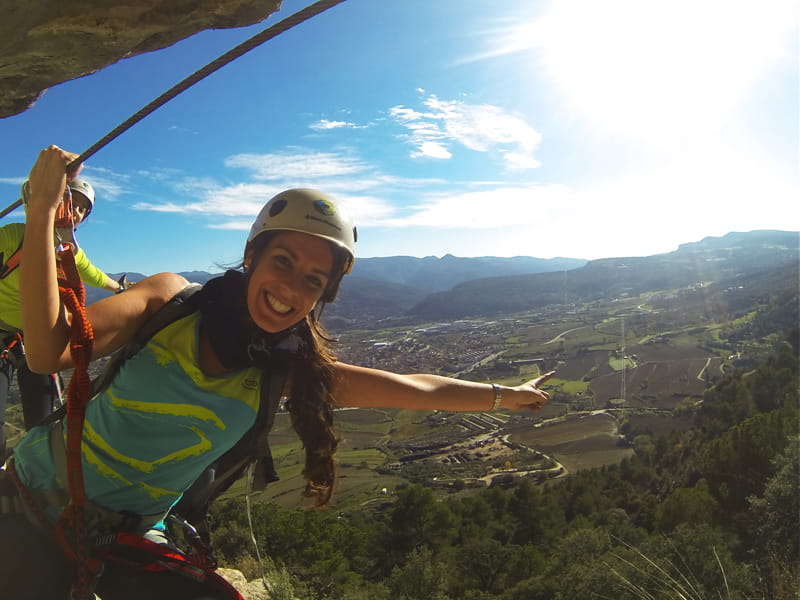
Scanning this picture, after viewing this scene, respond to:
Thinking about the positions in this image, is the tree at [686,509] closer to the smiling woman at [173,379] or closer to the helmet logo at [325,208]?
the smiling woman at [173,379]

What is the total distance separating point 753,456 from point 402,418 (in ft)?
177

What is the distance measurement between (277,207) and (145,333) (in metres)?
0.71

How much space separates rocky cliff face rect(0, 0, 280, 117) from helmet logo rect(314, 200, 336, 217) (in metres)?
3.36

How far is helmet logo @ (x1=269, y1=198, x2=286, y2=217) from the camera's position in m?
1.84

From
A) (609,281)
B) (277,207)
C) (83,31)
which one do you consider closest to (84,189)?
(277,207)

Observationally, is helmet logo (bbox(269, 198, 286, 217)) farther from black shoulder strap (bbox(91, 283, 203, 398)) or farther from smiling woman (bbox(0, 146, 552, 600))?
black shoulder strap (bbox(91, 283, 203, 398))

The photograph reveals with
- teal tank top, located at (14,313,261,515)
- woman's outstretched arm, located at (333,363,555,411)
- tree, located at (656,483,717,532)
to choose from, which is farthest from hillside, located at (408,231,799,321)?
teal tank top, located at (14,313,261,515)

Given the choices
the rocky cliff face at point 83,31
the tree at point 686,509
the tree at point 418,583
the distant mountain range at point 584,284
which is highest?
the rocky cliff face at point 83,31

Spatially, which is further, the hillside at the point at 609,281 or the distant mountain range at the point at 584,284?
the distant mountain range at the point at 584,284

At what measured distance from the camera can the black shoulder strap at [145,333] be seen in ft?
4.96

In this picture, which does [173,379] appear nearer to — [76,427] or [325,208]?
[76,427]

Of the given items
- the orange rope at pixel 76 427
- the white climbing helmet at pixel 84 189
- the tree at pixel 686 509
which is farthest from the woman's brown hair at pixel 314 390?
the tree at pixel 686 509

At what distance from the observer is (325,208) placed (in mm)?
1848

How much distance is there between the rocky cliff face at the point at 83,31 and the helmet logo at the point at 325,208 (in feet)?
11.0
